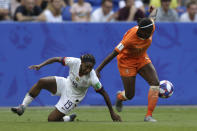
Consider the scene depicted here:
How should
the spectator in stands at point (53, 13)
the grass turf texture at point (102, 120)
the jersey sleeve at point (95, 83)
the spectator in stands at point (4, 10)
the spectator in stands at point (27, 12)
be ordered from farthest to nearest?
the spectator in stands at point (4, 10) → the spectator in stands at point (53, 13) → the spectator in stands at point (27, 12) → the jersey sleeve at point (95, 83) → the grass turf texture at point (102, 120)

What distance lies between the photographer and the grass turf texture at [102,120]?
30.8ft

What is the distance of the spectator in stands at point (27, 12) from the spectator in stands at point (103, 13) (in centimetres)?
169

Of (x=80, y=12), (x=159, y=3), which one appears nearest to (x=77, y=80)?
(x=80, y=12)

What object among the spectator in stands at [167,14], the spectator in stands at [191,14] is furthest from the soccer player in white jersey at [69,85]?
the spectator in stands at [191,14]

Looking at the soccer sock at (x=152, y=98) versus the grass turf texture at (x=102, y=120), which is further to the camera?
the soccer sock at (x=152, y=98)

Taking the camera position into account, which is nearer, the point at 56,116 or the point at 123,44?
the point at 56,116

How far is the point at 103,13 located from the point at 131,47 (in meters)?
5.35

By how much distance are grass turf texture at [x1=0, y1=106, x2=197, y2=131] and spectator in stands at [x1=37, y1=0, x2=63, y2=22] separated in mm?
2877

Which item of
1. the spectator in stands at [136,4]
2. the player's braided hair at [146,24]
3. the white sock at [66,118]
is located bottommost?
the white sock at [66,118]

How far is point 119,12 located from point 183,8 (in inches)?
126

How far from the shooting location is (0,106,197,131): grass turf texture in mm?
9391

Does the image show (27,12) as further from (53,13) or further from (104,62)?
(104,62)

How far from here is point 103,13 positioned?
17.0 meters

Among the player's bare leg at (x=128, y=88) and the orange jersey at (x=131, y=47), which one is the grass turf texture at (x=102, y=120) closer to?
the player's bare leg at (x=128, y=88)
